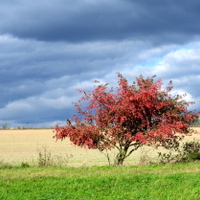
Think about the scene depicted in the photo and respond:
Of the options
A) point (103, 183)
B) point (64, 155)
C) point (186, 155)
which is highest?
point (64, 155)

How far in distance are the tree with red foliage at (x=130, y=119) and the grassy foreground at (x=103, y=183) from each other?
81.4 inches

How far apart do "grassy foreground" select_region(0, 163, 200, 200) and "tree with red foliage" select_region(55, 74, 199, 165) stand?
207cm

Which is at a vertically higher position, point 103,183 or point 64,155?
point 64,155

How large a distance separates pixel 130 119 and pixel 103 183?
6.19 meters

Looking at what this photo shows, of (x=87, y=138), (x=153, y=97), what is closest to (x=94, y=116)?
(x=87, y=138)

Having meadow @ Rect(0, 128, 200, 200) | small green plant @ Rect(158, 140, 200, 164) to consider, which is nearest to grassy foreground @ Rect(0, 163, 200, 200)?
meadow @ Rect(0, 128, 200, 200)

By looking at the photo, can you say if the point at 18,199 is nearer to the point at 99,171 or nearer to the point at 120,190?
the point at 120,190

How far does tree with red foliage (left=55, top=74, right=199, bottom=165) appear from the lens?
1852 centimetres

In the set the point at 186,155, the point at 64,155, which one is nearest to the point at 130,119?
the point at 186,155

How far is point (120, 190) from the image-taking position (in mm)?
12148

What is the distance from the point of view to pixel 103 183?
1322 centimetres

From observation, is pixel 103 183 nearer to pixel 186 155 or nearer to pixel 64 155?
Result: pixel 186 155

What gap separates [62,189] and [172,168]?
5.91 m

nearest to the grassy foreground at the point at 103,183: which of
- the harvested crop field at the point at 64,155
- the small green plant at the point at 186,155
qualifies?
the small green plant at the point at 186,155
